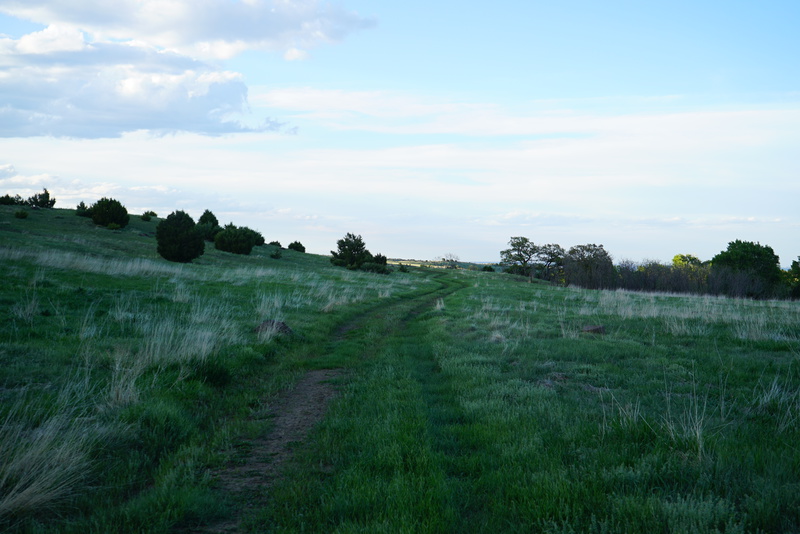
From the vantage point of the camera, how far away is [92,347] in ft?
27.3

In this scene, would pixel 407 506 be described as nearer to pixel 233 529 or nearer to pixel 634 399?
pixel 233 529

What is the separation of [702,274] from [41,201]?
79.2 m

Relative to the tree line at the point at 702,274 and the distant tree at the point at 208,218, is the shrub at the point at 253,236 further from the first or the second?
the tree line at the point at 702,274

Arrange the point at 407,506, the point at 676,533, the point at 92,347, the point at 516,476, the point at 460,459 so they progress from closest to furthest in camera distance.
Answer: the point at 676,533
the point at 407,506
the point at 516,476
the point at 460,459
the point at 92,347

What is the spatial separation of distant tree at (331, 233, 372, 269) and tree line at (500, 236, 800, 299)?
30.8 meters

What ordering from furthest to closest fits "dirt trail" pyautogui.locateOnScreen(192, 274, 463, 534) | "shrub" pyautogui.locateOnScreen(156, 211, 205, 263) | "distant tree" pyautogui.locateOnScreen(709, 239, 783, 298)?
"distant tree" pyautogui.locateOnScreen(709, 239, 783, 298), "shrub" pyautogui.locateOnScreen(156, 211, 205, 263), "dirt trail" pyautogui.locateOnScreen(192, 274, 463, 534)

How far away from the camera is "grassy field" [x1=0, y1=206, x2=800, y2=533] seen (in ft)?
12.7

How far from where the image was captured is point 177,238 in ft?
109

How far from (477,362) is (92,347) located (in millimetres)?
7505

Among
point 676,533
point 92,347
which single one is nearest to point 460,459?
point 676,533

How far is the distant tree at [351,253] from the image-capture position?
54.9 metres

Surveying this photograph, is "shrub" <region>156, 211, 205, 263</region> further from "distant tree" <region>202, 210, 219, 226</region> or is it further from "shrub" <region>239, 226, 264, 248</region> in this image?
"distant tree" <region>202, 210, 219, 226</region>

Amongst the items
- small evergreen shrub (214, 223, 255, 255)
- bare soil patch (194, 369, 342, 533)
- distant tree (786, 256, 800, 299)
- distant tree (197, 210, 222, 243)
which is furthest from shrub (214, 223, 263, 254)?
distant tree (786, 256, 800, 299)

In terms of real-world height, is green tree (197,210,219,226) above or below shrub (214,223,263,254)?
above
